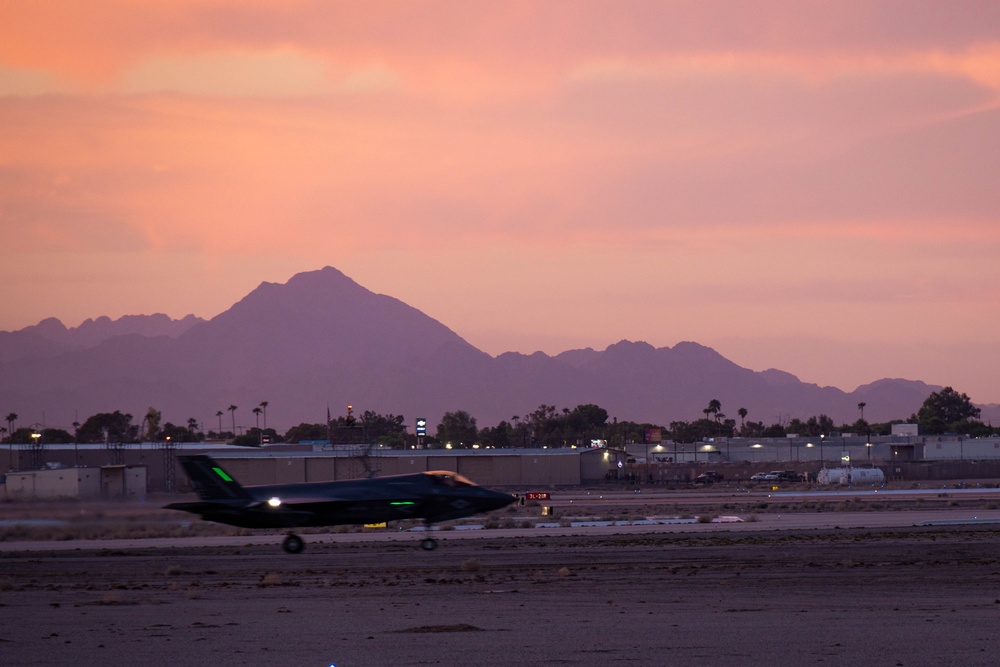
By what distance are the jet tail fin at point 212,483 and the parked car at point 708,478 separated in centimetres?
11399

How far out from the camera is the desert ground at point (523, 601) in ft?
85.4

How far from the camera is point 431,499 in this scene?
44.4 metres

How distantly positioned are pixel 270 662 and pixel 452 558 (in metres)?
26.3

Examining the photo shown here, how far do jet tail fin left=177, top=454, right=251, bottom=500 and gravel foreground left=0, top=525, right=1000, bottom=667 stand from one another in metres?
3.39

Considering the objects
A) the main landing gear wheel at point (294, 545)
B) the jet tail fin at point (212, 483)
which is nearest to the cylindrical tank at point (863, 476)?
the main landing gear wheel at point (294, 545)

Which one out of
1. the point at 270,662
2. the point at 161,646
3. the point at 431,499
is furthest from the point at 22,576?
the point at 270,662

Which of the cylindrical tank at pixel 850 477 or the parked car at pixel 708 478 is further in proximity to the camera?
the parked car at pixel 708 478

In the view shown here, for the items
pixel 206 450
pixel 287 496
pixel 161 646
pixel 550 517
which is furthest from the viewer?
pixel 206 450

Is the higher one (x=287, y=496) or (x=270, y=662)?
(x=287, y=496)

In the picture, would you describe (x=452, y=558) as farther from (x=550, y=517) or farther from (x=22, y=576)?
(x=550, y=517)

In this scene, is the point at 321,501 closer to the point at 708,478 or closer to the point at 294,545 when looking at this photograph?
the point at 294,545

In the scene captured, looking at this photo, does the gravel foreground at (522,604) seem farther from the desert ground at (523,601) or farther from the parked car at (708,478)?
the parked car at (708,478)

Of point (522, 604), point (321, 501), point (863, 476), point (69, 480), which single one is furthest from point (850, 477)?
point (522, 604)

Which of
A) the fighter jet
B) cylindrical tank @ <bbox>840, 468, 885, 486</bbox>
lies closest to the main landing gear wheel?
the fighter jet
